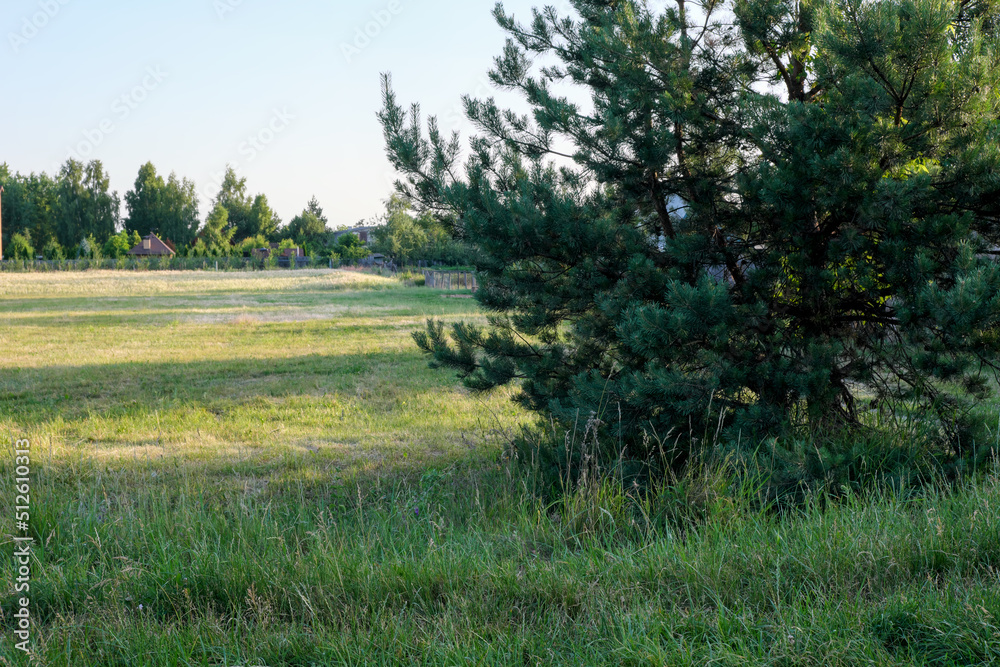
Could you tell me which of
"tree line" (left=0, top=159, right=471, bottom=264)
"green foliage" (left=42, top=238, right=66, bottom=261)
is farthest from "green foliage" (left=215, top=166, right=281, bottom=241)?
"green foliage" (left=42, top=238, right=66, bottom=261)

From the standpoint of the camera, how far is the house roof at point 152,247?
230 ft

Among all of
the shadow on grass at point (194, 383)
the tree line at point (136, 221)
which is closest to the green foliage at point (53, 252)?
the tree line at point (136, 221)

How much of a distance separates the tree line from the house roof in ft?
2.17

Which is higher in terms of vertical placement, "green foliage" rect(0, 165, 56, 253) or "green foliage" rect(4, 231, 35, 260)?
"green foliage" rect(0, 165, 56, 253)

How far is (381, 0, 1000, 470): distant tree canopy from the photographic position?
3936 mm

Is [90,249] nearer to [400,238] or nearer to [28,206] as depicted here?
[28,206]

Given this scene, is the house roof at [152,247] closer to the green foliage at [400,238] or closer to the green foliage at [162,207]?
the green foliage at [162,207]

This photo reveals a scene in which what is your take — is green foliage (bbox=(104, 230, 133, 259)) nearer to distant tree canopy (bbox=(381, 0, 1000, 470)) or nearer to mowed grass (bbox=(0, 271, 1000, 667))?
mowed grass (bbox=(0, 271, 1000, 667))

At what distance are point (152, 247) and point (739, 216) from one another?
7873 cm

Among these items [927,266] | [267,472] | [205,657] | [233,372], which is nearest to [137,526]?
[205,657]

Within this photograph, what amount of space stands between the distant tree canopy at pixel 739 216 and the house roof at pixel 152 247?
73.3 meters

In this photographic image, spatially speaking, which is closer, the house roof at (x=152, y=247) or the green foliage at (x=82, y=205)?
the green foliage at (x=82, y=205)

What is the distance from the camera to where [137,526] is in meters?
3.54

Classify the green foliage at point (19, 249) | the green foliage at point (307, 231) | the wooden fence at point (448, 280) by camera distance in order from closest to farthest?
the wooden fence at point (448, 280)
the green foliage at point (19, 249)
the green foliage at point (307, 231)
